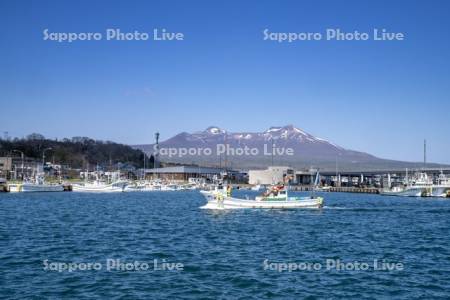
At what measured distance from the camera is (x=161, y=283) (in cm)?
1856

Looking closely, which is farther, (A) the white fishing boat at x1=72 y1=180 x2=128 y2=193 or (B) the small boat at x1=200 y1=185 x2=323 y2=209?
(A) the white fishing boat at x1=72 y1=180 x2=128 y2=193

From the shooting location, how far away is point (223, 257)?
23734 millimetres

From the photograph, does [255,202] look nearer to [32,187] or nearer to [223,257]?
[223,257]

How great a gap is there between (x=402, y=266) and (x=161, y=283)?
999 centimetres

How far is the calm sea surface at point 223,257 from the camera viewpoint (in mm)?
17781

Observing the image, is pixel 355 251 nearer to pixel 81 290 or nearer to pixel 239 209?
pixel 81 290

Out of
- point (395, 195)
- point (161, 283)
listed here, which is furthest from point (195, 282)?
point (395, 195)

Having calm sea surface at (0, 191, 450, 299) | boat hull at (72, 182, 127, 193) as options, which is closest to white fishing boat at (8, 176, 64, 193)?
boat hull at (72, 182, 127, 193)

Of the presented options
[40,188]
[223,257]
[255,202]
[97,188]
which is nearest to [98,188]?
[97,188]

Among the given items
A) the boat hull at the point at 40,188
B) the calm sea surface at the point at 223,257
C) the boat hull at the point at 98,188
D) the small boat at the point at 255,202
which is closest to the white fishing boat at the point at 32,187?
the boat hull at the point at 40,188

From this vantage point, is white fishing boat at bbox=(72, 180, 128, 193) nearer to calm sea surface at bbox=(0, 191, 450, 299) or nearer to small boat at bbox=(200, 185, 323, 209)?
small boat at bbox=(200, 185, 323, 209)

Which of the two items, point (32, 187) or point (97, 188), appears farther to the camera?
point (97, 188)

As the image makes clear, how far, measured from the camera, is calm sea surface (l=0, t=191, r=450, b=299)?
17781mm

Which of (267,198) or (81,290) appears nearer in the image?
(81,290)
